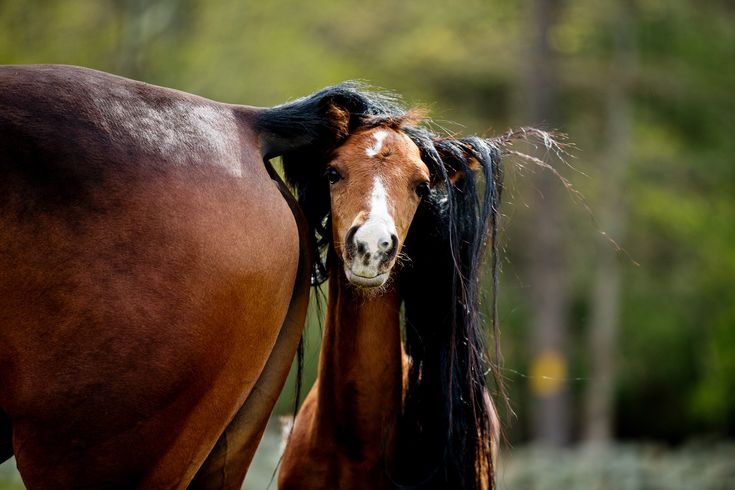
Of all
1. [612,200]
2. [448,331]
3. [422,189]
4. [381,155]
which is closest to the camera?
[381,155]

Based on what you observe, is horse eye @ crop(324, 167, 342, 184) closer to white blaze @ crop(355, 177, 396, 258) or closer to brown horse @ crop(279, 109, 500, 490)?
brown horse @ crop(279, 109, 500, 490)

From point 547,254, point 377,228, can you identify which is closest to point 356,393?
point 377,228

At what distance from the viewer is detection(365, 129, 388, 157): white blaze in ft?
10.6

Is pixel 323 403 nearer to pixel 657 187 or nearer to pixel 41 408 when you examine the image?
pixel 41 408

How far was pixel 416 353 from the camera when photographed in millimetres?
3711

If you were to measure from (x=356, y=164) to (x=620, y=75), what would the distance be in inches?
520

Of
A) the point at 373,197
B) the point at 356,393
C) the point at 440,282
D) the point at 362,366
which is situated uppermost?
the point at 373,197

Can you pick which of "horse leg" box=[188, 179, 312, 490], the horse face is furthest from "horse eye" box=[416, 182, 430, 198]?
"horse leg" box=[188, 179, 312, 490]

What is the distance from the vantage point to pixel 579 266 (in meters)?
18.8

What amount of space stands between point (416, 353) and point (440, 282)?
0.31m

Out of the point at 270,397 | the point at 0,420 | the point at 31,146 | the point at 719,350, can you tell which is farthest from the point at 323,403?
the point at 719,350

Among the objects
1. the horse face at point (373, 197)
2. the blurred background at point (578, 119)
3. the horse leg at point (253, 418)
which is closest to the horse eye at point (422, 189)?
the horse face at point (373, 197)

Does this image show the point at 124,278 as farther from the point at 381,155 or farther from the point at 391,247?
the point at 381,155

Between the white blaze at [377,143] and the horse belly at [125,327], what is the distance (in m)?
0.80
